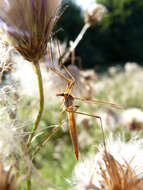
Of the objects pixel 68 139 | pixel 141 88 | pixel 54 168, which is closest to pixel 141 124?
pixel 54 168

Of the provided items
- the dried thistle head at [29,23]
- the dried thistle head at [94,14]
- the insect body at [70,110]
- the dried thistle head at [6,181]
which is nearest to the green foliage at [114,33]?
the dried thistle head at [94,14]

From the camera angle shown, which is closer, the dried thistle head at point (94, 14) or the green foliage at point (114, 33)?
the dried thistle head at point (94, 14)

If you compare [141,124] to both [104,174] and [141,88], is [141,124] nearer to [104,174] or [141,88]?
[104,174]

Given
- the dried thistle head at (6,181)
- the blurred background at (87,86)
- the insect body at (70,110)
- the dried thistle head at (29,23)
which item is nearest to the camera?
the dried thistle head at (6,181)

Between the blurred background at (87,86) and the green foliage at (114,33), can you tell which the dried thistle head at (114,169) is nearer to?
the blurred background at (87,86)

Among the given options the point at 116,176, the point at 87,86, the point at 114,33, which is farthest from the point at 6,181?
the point at 114,33

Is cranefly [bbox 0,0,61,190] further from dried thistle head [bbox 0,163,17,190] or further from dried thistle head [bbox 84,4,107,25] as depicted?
dried thistle head [bbox 84,4,107,25]
